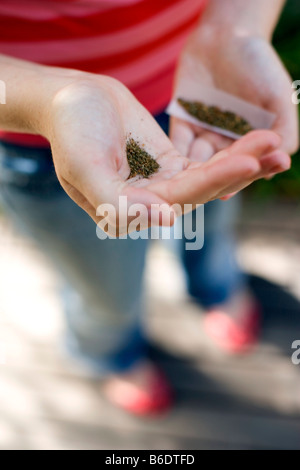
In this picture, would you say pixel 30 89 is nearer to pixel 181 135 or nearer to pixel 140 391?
pixel 181 135

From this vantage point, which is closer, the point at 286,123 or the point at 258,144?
the point at 258,144

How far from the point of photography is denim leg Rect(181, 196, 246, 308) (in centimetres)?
131

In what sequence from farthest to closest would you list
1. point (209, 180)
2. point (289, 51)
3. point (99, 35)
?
point (289, 51), point (99, 35), point (209, 180)

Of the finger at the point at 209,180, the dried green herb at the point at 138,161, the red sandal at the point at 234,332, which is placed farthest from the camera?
the red sandal at the point at 234,332

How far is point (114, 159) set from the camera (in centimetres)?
63

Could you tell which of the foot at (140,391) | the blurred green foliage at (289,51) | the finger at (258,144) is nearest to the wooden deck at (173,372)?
the foot at (140,391)

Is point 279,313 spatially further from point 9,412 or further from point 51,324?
point 9,412

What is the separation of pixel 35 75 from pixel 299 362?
3.64 ft

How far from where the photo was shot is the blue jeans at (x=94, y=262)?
0.88 metres

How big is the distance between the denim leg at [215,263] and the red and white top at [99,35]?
1.63 ft

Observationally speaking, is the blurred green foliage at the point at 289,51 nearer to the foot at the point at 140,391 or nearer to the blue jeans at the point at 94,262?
the blue jeans at the point at 94,262

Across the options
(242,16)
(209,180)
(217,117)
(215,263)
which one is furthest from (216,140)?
(215,263)

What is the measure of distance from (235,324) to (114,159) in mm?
932

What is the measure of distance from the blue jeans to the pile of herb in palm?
0.07 metres
